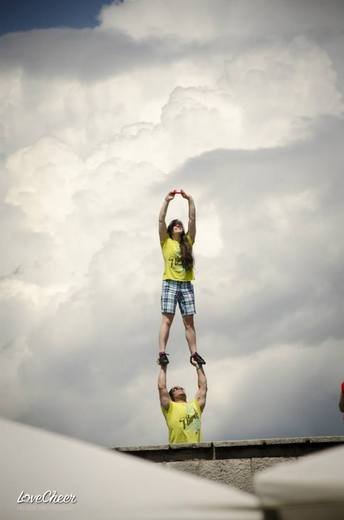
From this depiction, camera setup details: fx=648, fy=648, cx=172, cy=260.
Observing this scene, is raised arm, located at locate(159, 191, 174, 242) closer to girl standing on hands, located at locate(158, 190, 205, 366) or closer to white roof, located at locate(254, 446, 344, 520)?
girl standing on hands, located at locate(158, 190, 205, 366)

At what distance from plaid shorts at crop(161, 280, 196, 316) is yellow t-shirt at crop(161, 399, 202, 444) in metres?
2.01

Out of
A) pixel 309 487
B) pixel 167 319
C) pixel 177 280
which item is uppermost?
pixel 177 280

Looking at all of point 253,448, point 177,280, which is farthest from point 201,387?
point 253,448

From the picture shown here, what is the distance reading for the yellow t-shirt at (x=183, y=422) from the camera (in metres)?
9.47

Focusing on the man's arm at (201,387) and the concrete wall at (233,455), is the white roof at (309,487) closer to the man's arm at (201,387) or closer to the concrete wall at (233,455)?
the concrete wall at (233,455)

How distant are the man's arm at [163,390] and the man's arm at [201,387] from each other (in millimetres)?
512

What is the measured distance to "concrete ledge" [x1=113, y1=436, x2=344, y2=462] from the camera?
7.81 metres

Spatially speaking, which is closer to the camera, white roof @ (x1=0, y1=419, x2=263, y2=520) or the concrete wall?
white roof @ (x1=0, y1=419, x2=263, y2=520)

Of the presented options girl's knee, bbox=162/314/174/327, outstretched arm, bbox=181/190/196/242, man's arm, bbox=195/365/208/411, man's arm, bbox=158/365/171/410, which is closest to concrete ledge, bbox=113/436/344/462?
man's arm, bbox=158/365/171/410

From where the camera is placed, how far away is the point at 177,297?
11.5 metres

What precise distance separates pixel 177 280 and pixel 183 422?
274cm

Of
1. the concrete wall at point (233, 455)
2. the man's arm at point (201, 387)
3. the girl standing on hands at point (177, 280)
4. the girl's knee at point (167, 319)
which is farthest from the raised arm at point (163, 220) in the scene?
the concrete wall at point (233, 455)

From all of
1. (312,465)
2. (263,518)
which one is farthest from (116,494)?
(312,465)

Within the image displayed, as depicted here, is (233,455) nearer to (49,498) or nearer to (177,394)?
(177,394)
